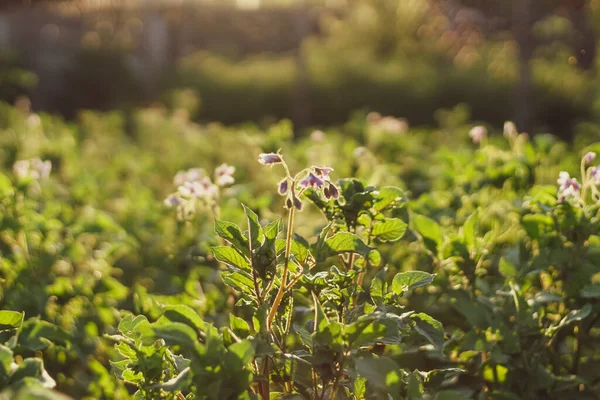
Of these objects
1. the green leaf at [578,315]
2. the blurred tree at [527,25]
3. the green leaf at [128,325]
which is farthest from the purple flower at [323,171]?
the blurred tree at [527,25]

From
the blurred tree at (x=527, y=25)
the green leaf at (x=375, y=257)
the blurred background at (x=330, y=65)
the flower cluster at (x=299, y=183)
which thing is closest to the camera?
the flower cluster at (x=299, y=183)

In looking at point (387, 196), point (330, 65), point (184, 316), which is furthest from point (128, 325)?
point (330, 65)

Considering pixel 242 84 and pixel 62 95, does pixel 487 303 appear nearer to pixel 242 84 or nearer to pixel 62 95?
pixel 242 84

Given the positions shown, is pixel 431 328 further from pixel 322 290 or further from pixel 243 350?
pixel 243 350

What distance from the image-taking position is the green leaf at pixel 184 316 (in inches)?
51.8

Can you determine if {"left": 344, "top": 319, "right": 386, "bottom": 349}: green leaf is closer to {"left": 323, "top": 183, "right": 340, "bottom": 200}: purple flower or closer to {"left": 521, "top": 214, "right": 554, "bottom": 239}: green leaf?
{"left": 323, "top": 183, "right": 340, "bottom": 200}: purple flower

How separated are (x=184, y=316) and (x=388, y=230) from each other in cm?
60

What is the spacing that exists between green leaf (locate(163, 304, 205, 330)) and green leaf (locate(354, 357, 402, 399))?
0.91 ft

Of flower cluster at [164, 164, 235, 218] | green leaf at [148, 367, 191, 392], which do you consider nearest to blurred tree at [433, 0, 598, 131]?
flower cluster at [164, 164, 235, 218]

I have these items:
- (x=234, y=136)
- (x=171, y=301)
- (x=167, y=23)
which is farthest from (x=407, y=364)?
(x=167, y=23)

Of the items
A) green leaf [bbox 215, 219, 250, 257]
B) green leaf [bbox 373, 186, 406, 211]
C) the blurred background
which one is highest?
green leaf [bbox 373, 186, 406, 211]

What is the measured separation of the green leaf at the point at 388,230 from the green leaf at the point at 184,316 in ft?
1.90

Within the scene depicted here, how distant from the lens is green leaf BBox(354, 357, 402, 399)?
1246mm

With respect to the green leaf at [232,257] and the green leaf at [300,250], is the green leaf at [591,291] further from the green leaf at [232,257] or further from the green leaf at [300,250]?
the green leaf at [232,257]
